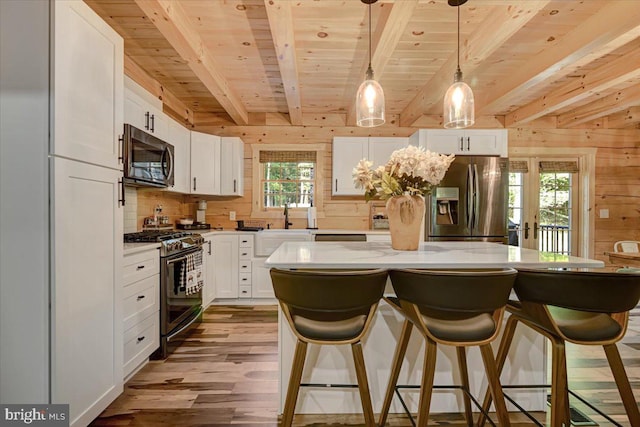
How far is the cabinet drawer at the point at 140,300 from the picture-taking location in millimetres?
2105

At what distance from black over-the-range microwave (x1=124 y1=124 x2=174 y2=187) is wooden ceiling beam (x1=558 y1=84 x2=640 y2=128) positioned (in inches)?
194

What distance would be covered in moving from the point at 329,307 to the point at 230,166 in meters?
3.43

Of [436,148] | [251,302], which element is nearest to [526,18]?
[436,148]

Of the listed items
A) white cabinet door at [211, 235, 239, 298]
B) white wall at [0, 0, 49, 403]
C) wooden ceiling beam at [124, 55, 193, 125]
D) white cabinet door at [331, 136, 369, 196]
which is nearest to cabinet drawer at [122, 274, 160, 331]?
white wall at [0, 0, 49, 403]

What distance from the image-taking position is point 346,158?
4.43 meters

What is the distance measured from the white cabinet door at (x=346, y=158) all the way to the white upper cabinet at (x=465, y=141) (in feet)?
2.54

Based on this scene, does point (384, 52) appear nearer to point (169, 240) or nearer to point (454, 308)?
point (454, 308)

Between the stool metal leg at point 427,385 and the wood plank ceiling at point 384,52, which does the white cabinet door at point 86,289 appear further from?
the stool metal leg at point 427,385

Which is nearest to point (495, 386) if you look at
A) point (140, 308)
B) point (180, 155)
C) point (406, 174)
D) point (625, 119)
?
point (406, 174)

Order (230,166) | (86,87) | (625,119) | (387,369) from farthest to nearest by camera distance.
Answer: (625,119) < (230,166) < (387,369) < (86,87)

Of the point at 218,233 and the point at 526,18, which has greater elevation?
the point at 526,18

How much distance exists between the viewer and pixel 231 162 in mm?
4340

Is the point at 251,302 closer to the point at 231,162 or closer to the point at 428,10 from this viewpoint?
the point at 231,162

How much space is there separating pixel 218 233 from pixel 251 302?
94 cm
